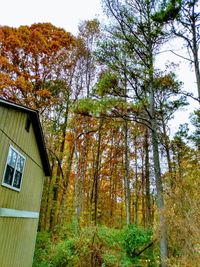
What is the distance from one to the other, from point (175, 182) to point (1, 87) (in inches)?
404

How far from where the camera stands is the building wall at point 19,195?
6.50 m

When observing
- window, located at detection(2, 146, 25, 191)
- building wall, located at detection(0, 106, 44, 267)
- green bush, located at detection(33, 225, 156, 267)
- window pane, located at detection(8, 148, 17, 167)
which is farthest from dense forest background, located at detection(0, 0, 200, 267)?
window pane, located at detection(8, 148, 17, 167)

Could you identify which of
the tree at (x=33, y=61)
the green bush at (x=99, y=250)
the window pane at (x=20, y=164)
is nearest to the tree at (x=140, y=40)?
the green bush at (x=99, y=250)

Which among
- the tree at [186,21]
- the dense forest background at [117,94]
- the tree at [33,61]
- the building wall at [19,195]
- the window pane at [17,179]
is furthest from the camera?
the tree at [33,61]

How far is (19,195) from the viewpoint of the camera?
776cm

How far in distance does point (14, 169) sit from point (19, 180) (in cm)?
67

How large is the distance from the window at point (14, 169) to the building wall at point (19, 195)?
0.17m

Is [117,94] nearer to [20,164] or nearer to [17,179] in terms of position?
[20,164]

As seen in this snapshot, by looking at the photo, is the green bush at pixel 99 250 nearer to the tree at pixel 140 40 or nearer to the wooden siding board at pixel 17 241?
the wooden siding board at pixel 17 241

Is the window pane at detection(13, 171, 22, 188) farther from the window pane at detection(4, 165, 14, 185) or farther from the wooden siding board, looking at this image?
the wooden siding board

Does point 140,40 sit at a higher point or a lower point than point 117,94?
higher

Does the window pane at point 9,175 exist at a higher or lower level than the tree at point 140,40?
lower

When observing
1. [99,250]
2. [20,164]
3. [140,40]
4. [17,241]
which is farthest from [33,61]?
[99,250]

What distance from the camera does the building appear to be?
21.4 ft
